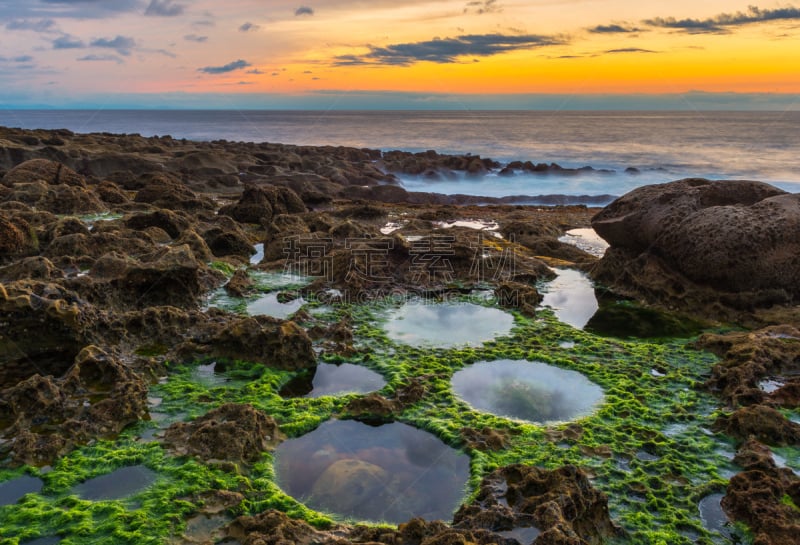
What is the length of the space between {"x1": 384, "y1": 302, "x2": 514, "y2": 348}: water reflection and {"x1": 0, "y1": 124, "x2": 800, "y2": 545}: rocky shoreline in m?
0.54

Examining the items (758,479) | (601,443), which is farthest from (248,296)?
(758,479)

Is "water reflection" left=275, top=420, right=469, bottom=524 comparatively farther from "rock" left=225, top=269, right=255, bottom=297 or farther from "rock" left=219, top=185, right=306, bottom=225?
"rock" left=219, top=185, right=306, bottom=225

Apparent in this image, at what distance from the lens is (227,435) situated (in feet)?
14.9

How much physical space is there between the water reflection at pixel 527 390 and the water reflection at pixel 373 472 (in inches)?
36.8

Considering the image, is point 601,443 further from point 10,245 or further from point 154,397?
point 10,245

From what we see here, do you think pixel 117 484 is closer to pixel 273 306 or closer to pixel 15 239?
pixel 273 306

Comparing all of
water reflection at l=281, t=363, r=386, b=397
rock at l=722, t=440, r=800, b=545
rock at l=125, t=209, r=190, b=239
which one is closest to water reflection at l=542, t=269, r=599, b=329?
water reflection at l=281, t=363, r=386, b=397

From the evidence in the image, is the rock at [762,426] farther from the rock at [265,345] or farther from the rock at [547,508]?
the rock at [265,345]

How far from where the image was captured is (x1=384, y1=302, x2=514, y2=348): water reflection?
7293 millimetres

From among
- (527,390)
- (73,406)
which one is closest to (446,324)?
(527,390)

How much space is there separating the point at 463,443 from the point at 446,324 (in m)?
3.18

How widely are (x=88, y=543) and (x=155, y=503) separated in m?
0.45

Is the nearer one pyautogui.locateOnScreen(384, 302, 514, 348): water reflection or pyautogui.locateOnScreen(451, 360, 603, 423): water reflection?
pyautogui.locateOnScreen(451, 360, 603, 423): water reflection

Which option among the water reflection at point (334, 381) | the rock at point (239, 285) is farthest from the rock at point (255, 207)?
the water reflection at point (334, 381)
